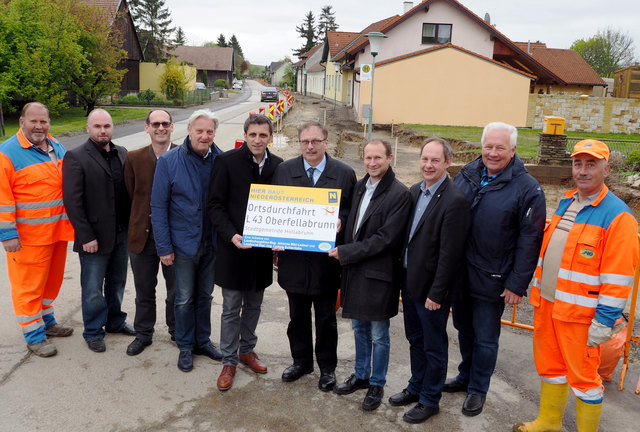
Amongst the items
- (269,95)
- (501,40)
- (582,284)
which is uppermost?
(501,40)

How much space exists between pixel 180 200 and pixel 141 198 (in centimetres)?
47

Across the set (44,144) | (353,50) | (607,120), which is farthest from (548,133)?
(353,50)

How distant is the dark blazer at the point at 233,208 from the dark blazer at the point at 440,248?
1373 millimetres

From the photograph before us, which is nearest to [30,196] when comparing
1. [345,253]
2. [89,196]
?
[89,196]

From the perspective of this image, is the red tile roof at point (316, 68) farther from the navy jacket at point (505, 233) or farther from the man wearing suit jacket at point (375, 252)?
the navy jacket at point (505, 233)

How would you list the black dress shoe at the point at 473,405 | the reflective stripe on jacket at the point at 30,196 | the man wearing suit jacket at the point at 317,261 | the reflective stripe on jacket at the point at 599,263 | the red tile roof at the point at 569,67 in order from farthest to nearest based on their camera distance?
the red tile roof at the point at 569,67 < the reflective stripe on jacket at the point at 30,196 < the man wearing suit jacket at the point at 317,261 < the black dress shoe at the point at 473,405 < the reflective stripe on jacket at the point at 599,263

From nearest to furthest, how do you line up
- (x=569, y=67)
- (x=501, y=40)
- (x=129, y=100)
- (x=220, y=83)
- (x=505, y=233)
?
1. (x=505, y=233)
2. (x=501, y=40)
3. (x=569, y=67)
4. (x=129, y=100)
5. (x=220, y=83)

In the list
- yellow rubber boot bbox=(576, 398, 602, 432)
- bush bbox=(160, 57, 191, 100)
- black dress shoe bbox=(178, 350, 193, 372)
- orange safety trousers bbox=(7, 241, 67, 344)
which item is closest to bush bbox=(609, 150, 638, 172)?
yellow rubber boot bbox=(576, 398, 602, 432)

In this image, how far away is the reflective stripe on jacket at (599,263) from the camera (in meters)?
3.17

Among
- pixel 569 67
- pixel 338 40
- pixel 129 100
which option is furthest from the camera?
pixel 338 40

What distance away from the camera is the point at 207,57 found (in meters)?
85.2

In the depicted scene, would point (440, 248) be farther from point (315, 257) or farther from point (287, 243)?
point (287, 243)

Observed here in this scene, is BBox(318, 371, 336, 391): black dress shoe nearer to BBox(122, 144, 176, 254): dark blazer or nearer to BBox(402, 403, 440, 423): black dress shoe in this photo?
BBox(402, 403, 440, 423): black dress shoe

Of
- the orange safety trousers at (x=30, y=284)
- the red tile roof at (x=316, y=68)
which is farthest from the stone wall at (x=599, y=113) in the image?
the red tile roof at (x=316, y=68)
